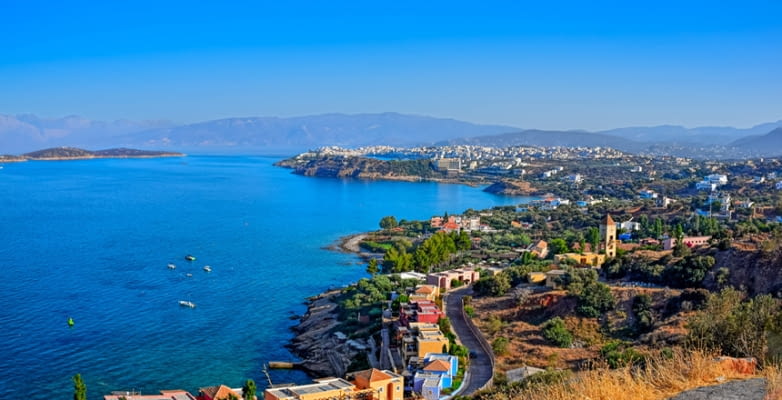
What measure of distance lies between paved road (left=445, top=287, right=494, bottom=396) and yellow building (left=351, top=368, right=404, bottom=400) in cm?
93

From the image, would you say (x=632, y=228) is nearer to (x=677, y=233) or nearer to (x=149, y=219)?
(x=677, y=233)

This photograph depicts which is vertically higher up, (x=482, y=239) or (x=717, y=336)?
(x=717, y=336)

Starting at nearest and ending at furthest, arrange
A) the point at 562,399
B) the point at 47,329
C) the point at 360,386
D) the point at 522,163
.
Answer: the point at 562,399
the point at 360,386
the point at 47,329
the point at 522,163

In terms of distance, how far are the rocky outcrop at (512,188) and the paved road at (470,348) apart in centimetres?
3683

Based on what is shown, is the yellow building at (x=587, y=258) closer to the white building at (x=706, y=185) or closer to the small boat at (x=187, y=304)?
the small boat at (x=187, y=304)

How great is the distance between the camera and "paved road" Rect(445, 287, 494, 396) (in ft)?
34.8

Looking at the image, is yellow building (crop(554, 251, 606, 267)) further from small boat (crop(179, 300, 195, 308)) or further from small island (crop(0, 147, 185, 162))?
small island (crop(0, 147, 185, 162))

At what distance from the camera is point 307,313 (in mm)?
17547

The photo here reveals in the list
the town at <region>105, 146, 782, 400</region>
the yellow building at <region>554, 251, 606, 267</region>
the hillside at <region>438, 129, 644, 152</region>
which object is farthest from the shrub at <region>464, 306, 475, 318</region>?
the hillside at <region>438, 129, 644, 152</region>

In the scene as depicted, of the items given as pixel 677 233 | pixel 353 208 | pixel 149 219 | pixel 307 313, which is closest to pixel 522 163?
pixel 353 208

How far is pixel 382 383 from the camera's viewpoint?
32.8ft

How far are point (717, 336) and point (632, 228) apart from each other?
21921 millimetres

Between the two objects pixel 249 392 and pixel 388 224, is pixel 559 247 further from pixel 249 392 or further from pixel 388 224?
pixel 249 392

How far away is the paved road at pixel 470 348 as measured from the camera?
1061 centimetres
